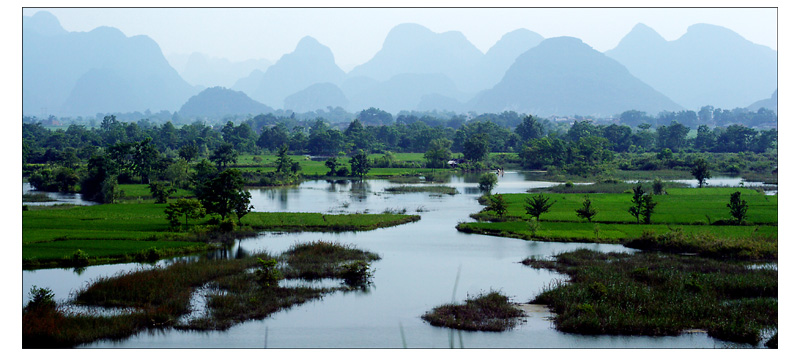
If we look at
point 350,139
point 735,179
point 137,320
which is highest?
point 350,139

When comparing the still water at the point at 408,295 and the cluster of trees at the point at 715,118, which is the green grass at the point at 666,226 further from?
the cluster of trees at the point at 715,118

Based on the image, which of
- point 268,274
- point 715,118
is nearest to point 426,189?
point 268,274

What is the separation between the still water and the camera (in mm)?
17719

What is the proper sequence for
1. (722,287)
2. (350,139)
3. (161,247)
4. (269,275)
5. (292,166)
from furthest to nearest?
(350,139) < (292,166) < (161,247) < (269,275) < (722,287)

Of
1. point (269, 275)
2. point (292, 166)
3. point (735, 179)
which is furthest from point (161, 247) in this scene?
point (735, 179)

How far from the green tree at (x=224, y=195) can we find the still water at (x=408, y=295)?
2212 millimetres

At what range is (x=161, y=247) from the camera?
95.4ft

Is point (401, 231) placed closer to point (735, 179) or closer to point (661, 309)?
point (661, 309)

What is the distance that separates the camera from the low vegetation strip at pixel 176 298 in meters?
17.8

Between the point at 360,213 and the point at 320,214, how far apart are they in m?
2.83

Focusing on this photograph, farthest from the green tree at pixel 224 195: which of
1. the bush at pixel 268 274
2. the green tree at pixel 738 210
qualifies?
the green tree at pixel 738 210

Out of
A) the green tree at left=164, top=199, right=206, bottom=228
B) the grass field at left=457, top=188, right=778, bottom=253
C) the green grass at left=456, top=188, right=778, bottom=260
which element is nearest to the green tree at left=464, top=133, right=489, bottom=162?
the green grass at left=456, top=188, right=778, bottom=260

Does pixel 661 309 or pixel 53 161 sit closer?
pixel 661 309

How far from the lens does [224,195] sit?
3434cm
